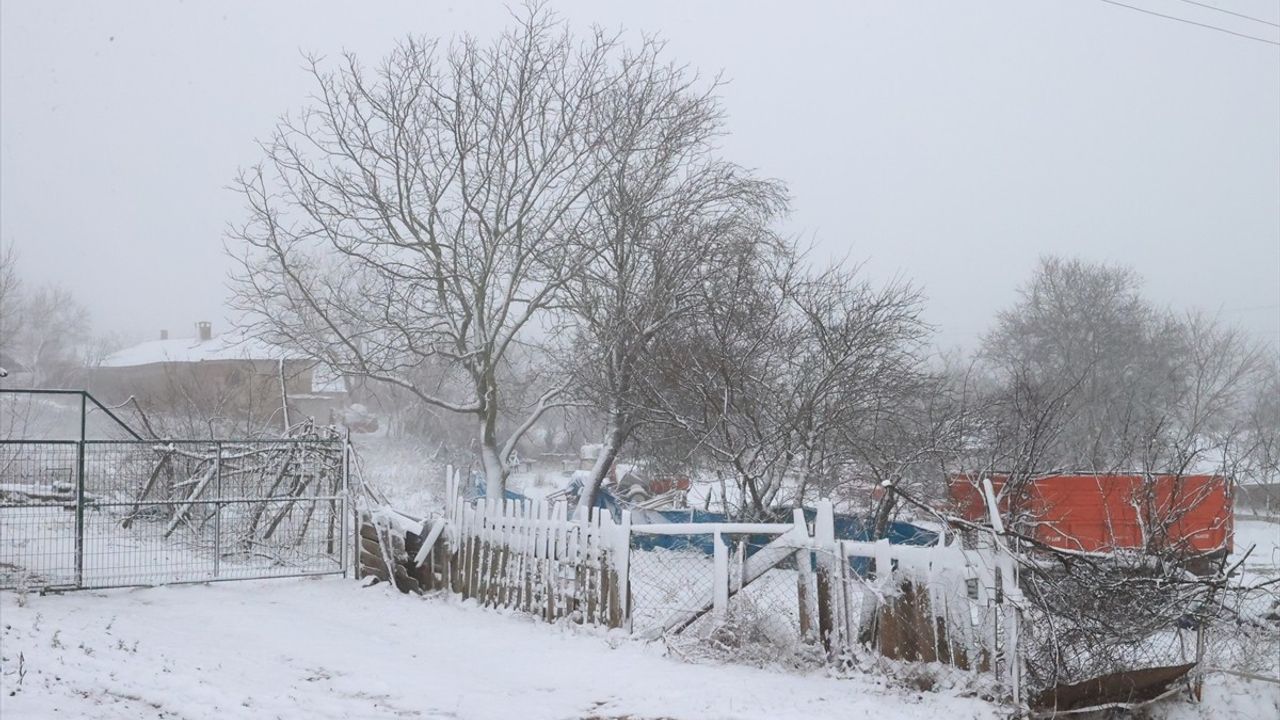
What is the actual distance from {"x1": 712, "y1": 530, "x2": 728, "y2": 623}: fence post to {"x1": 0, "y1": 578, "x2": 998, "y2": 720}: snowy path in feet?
1.80

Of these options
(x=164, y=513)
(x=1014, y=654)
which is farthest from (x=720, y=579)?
(x=164, y=513)

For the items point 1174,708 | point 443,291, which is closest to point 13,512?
point 443,291

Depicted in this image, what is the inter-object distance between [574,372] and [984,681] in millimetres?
10016

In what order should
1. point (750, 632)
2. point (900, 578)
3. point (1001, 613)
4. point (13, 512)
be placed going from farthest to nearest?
1. point (13, 512)
2. point (750, 632)
3. point (900, 578)
4. point (1001, 613)

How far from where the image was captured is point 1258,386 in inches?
1825

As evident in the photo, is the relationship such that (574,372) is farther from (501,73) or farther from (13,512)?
(13,512)

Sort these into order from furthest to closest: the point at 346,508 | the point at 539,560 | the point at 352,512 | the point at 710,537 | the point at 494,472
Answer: the point at 494,472
the point at 710,537
the point at 352,512
the point at 346,508
the point at 539,560

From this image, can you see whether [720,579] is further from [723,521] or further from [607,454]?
[607,454]

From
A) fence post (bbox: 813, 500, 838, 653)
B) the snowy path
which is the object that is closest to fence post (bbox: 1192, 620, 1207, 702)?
the snowy path

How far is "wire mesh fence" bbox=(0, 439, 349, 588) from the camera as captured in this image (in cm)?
960

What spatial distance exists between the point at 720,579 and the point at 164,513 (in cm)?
794

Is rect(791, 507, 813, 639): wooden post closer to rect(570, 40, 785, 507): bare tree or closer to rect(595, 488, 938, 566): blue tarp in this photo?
rect(595, 488, 938, 566): blue tarp

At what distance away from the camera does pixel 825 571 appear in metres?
6.91

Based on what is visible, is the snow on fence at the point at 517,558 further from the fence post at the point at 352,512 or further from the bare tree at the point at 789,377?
the bare tree at the point at 789,377
